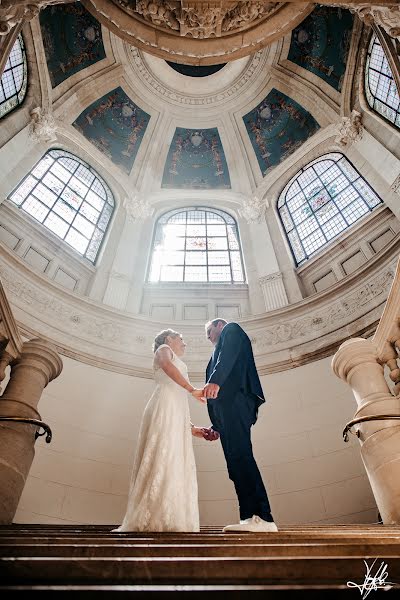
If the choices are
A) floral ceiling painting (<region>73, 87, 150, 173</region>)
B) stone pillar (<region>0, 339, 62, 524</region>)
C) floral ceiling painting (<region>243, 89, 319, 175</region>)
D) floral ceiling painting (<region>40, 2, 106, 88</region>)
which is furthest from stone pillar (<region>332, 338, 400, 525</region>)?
floral ceiling painting (<region>40, 2, 106, 88</region>)

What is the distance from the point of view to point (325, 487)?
20.1ft

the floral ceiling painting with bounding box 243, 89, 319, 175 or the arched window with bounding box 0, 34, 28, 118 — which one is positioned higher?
the floral ceiling painting with bounding box 243, 89, 319, 175

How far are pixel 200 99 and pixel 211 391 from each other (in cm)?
1486

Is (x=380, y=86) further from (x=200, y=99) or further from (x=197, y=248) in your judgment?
(x=200, y=99)

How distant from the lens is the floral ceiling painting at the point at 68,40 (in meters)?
11.4

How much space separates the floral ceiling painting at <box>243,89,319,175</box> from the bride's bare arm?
11564mm

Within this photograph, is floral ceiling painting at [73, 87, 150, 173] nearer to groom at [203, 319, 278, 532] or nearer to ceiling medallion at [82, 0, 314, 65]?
ceiling medallion at [82, 0, 314, 65]

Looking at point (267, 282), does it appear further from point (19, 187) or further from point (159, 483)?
point (159, 483)

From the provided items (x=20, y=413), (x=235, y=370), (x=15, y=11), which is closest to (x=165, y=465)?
(x=235, y=370)

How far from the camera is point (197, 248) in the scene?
12.1m

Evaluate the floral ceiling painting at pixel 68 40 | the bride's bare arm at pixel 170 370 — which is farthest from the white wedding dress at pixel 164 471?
the floral ceiling painting at pixel 68 40

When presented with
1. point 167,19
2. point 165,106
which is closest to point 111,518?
point 167,19

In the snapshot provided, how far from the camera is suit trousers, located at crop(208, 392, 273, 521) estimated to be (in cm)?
270

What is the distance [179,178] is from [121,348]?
307 inches
